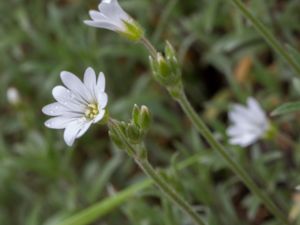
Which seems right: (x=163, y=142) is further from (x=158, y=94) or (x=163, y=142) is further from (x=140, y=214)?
(x=140, y=214)

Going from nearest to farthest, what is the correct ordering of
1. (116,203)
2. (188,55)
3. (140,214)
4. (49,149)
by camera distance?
1. (116,203)
2. (140,214)
3. (49,149)
4. (188,55)

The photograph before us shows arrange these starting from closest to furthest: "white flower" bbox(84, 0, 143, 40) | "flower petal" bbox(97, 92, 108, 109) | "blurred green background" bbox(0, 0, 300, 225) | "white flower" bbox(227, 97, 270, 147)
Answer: "flower petal" bbox(97, 92, 108, 109)
"white flower" bbox(84, 0, 143, 40)
"white flower" bbox(227, 97, 270, 147)
"blurred green background" bbox(0, 0, 300, 225)

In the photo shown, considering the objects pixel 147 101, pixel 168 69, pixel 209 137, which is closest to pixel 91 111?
pixel 168 69

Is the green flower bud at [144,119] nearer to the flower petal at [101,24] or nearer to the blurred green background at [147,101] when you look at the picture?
the flower petal at [101,24]

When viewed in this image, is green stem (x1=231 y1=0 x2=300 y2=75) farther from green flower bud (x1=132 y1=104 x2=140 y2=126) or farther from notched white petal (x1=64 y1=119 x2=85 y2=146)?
notched white petal (x1=64 y1=119 x2=85 y2=146)

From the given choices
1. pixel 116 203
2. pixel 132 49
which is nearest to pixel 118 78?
pixel 132 49

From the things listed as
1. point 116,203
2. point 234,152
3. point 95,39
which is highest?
point 95,39

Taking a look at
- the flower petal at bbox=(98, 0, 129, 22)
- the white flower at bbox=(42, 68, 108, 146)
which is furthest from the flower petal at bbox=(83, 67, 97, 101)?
the flower petal at bbox=(98, 0, 129, 22)
